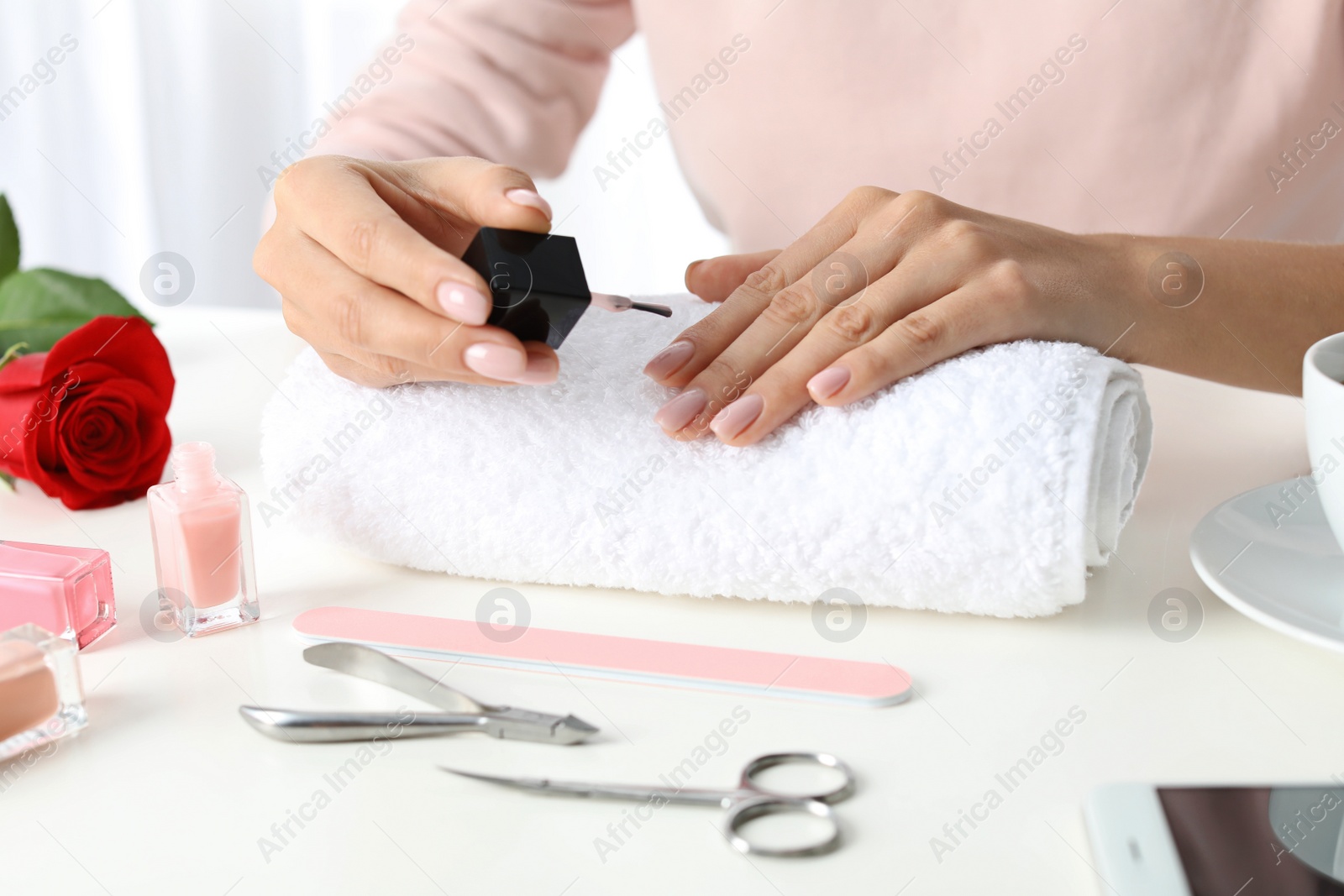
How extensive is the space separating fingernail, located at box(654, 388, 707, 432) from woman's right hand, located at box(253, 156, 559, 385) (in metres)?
0.06

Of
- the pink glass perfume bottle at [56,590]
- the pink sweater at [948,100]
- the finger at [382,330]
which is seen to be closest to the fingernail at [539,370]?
the finger at [382,330]

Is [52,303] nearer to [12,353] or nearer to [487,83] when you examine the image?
[12,353]

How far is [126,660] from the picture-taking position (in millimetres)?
490

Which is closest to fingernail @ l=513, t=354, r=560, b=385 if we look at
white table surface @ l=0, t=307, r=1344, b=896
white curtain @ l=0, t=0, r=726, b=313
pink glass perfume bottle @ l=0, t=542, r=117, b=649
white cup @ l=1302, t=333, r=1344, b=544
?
white table surface @ l=0, t=307, r=1344, b=896

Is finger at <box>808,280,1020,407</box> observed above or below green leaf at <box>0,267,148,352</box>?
above

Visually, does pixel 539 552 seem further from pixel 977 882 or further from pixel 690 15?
pixel 690 15

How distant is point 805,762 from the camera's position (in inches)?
15.8

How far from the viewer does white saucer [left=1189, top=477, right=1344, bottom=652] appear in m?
0.44

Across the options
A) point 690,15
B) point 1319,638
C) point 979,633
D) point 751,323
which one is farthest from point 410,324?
point 690,15

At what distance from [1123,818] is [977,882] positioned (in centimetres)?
5

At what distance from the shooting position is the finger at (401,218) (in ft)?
1.68

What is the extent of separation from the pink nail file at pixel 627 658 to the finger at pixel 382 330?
0.13 meters

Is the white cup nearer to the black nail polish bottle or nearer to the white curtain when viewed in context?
the black nail polish bottle

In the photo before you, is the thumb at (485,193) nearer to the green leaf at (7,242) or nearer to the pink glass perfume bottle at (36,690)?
the pink glass perfume bottle at (36,690)
